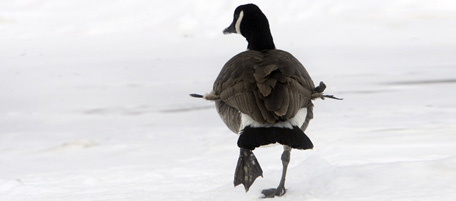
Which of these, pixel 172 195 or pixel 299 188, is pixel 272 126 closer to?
pixel 299 188

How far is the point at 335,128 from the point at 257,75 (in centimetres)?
391

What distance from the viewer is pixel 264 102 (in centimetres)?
497

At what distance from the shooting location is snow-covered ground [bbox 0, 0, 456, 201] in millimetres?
6324

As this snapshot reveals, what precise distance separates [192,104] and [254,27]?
563cm

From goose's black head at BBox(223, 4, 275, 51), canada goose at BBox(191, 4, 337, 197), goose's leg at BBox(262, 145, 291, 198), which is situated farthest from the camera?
goose's black head at BBox(223, 4, 275, 51)

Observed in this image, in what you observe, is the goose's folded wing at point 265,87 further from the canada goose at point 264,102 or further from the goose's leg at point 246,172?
the goose's leg at point 246,172

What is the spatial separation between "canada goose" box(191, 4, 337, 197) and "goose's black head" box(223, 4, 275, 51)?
68 cm

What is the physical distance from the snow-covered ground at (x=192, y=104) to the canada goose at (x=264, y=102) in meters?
0.48

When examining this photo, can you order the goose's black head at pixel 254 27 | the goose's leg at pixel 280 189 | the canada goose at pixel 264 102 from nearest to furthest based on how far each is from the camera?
A: the canada goose at pixel 264 102 < the goose's leg at pixel 280 189 < the goose's black head at pixel 254 27

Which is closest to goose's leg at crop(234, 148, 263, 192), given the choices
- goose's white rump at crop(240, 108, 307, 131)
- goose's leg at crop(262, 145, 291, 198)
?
goose's leg at crop(262, 145, 291, 198)

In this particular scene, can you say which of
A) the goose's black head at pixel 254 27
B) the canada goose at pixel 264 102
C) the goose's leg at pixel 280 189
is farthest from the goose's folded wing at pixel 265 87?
the goose's black head at pixel 254 27

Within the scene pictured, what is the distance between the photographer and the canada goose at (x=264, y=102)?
16.2ft

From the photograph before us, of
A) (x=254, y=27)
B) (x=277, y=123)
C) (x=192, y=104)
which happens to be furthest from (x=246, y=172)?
(x=192, y=104)

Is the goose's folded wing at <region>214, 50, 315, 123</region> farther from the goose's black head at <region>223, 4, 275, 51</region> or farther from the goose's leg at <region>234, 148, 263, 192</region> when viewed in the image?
the goose's black head at <region>223, 4, 275, 51</region>
